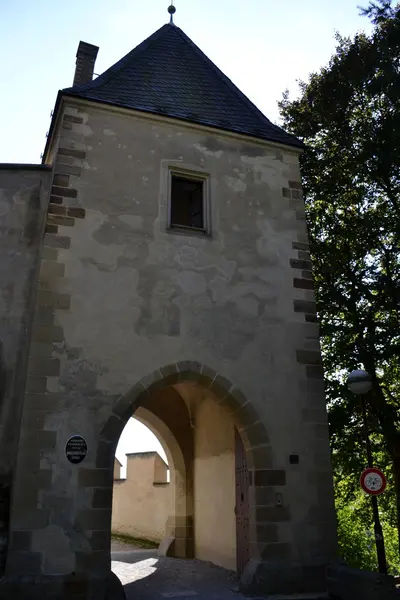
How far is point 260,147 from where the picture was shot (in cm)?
935

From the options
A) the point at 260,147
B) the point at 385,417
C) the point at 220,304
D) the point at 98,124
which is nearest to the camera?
the point at 220,304

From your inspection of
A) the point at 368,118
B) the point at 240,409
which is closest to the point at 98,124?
the point at 240,409

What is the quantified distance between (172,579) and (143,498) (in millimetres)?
6229

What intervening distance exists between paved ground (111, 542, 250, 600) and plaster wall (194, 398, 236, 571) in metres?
0.31

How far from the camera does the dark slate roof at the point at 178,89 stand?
Answer: 8.95 m

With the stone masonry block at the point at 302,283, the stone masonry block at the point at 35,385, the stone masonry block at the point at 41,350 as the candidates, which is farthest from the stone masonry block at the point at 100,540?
the stone masonry block at the point at 302,283

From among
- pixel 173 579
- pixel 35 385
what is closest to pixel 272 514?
pixel 173 579

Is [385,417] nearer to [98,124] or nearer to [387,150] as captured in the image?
[387,150]

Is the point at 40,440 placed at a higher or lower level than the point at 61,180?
lower

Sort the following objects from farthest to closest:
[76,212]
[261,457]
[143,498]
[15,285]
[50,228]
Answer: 1. [143,498]
2. [76,212]
3. [15,285]
4. [50,228]
5. [261,457]

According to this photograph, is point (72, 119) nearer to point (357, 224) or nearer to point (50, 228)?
point (50, 228)

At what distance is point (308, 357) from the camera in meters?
7.97

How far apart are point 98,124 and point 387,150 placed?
6068 millimetres

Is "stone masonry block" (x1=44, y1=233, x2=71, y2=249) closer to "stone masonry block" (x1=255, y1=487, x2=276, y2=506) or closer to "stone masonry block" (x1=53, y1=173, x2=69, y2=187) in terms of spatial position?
"stone masonry block" (x1=53, y1=173, x2=69, y2=187)
